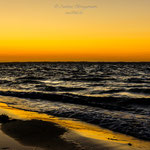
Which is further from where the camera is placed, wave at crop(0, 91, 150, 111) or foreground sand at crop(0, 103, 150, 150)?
wave at crop(0, 91, 150, 111)

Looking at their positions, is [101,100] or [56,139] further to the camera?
[101,100]

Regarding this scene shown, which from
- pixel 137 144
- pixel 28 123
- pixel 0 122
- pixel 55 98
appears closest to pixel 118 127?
pixel 137 144

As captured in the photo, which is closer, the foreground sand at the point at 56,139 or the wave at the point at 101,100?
the foreground sand at the point at 56,139

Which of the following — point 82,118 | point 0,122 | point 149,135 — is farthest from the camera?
point 82,118

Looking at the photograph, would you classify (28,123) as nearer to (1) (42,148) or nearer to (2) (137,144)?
(1) (42,148)

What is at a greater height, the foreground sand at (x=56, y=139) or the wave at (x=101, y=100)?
the foreground sand at (x=56, y=139)

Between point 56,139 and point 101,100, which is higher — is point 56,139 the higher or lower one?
the higher one

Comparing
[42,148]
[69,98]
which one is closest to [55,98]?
[69,98]

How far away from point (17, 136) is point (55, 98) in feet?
37.1

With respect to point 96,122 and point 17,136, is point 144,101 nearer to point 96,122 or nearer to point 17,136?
point 96,122

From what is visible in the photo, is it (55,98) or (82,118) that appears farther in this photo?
(55,98)

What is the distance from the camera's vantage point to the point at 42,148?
5801 millimetres

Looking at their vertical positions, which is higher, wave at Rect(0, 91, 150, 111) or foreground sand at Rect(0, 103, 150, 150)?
foreground sand at Rect(0, 103, 150, 150)

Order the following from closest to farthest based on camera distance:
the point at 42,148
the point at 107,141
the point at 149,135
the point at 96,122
Result: the point at 42,148, the point at 107,141, the point at 149,135, the point at 96,122
